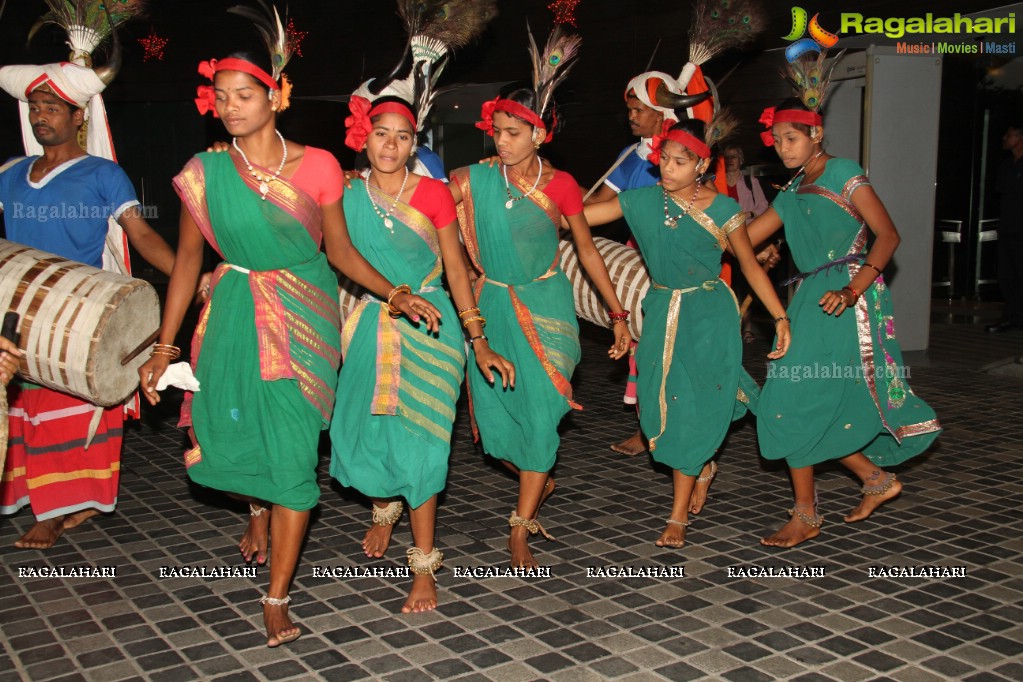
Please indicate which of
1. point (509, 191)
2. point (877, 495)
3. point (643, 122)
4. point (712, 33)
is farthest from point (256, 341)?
point (712, 33)

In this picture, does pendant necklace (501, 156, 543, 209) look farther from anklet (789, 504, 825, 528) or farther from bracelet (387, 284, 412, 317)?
anklet (789, 504, 825, 528)

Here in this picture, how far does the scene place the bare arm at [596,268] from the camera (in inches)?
179

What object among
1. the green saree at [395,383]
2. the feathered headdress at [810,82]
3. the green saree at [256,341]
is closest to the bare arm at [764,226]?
the feathered headdress at [810,82]

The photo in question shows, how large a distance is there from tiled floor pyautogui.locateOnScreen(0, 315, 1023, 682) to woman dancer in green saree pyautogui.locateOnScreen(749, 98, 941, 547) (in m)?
0.41

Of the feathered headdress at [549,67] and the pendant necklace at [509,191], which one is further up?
the feathered headdress at [549,67]

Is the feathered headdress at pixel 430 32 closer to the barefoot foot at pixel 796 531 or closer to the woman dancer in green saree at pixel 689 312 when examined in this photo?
the woman dancer in green saree at pixel 689 312

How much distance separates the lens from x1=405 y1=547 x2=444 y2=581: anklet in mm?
4043

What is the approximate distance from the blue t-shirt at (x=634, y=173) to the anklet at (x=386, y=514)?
2.42m

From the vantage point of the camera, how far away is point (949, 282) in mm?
13305

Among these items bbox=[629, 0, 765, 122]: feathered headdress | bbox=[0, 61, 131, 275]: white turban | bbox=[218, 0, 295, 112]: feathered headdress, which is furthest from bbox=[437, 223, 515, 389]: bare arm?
bbox=[629, 0, 765, 122]: feathered headdress

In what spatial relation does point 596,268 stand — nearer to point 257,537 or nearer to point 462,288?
point 462,288

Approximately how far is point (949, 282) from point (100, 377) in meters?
11.6

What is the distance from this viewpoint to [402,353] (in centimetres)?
404

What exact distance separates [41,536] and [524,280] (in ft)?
8.03
